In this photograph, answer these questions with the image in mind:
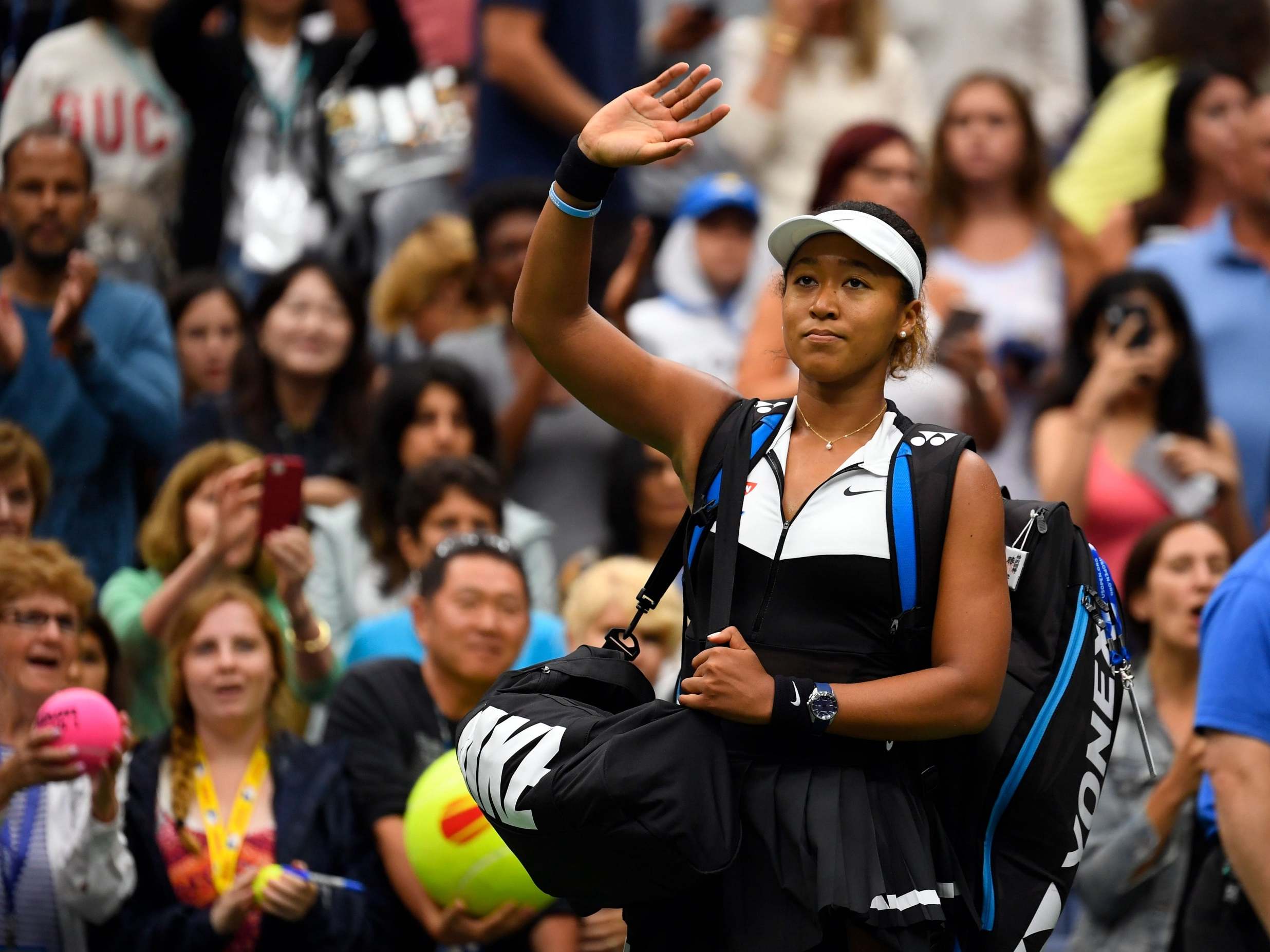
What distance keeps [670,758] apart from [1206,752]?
6.09ft

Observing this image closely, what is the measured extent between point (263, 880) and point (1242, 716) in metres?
2.56

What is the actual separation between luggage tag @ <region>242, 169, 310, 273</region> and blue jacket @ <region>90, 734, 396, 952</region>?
3.64m

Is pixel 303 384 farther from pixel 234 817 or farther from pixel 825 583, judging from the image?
pixel 825 583

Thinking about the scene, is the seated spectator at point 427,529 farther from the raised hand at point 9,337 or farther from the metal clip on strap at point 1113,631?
the metal clip on strap at point 1113,631

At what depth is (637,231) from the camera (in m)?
7.88

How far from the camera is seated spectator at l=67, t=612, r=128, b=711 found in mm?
5699

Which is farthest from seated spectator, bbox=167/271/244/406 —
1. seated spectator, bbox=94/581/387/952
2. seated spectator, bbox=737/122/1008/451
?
seated spectator, bbox=94/581/387/952

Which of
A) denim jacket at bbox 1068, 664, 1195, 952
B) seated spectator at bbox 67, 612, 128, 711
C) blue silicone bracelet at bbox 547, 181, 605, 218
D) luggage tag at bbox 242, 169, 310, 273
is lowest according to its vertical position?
denim jacket at bbox 1068, 664, 1195, 952

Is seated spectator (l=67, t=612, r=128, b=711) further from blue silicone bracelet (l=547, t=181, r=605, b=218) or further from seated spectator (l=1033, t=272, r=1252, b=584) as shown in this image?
seated spectator (l=1033, t=272, r=1252, b=584)

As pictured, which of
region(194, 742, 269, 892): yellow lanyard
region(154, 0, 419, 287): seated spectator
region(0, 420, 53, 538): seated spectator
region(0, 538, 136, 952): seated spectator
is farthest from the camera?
region(154, 0, 419, 287): seated spectator

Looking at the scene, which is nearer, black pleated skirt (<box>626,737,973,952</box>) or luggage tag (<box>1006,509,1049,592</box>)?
black pleated skirt (<box>626,737,973,952</box>)

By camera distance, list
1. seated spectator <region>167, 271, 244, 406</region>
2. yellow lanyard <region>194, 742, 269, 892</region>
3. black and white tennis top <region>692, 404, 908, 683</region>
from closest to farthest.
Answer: black and white tennis top <region>692, 404, 908, 683</region>
yellow lanyard <region>194, 742, 269, 892</region>
seated spectator <region>167, 271, 244, 406</region>

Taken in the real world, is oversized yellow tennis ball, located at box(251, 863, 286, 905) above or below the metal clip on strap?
below

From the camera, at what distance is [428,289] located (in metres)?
8.77
